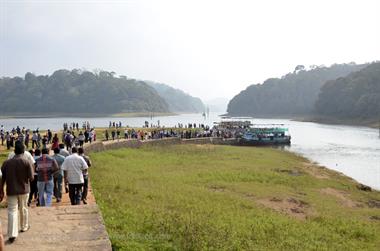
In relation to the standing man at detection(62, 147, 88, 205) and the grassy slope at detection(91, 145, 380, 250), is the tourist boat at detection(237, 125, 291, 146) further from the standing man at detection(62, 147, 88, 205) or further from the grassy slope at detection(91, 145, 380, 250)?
the standing man at detection(62, 147, 88, 205)

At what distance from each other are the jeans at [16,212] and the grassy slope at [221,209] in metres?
2.44

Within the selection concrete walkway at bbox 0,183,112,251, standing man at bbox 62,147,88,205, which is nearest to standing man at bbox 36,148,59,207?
standing man at bbox 62,147,88,205

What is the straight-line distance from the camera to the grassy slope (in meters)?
12.4

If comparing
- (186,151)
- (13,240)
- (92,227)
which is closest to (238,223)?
(92,227)

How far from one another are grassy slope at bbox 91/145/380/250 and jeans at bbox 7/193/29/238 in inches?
96.1

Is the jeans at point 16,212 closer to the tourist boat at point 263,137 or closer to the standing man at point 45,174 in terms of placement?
the standing man at point 45,174

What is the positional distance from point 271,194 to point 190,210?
8.15 m

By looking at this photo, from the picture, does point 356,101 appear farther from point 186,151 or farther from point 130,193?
point 130,193

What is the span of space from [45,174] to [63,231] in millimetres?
3558

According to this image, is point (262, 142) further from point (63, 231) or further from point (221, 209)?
point (63, 231)

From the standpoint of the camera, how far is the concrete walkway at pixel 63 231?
27.0ft

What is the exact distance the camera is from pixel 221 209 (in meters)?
17.4

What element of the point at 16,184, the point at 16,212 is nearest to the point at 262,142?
the point at 16,184

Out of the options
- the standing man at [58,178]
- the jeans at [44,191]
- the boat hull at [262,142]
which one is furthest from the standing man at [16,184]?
the boat hull at [262,142]
